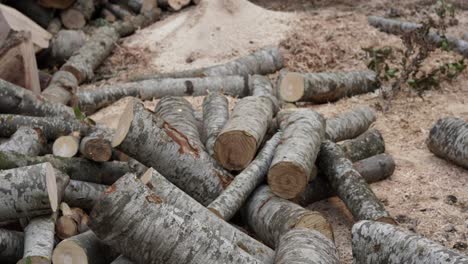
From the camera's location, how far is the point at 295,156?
5672mm

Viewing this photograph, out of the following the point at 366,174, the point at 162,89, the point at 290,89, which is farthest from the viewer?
the point at 162,89

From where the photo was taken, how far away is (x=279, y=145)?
597 cm

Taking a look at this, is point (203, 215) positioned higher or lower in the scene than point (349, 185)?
higher

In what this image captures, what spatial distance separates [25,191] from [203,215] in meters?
1.24

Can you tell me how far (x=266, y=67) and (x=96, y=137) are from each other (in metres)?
4.55

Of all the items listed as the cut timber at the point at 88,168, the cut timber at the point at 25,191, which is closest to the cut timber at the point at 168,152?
the cut timber at the point at 88,168

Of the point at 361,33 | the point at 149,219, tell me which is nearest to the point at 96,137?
the point at 149,219

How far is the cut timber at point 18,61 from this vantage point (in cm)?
809

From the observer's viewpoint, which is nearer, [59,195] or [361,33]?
[59,195]

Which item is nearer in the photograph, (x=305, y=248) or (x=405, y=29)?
(x=305, y=248)

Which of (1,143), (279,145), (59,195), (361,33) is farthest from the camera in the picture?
(361,33)

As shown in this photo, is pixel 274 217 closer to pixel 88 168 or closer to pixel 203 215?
pixel 203 215

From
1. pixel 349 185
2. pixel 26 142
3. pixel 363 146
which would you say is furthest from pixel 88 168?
pixel 363 146

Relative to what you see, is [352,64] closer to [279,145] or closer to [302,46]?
[302,46]
